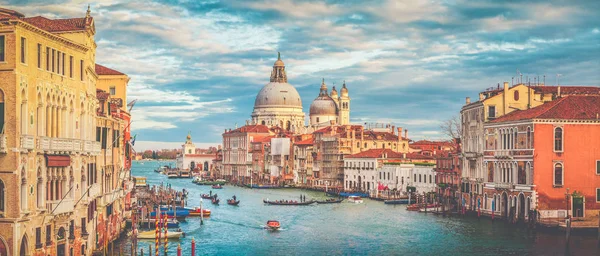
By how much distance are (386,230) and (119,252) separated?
13.2m

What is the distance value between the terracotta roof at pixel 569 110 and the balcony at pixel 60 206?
60.6ft

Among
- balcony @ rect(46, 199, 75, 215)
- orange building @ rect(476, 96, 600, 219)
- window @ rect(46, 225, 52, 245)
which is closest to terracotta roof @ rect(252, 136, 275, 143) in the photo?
orange building @ rect(476, 96, 600, 219)

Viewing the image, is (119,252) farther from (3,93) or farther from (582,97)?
(582,97)

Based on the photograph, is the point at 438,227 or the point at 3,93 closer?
the point at 3,93

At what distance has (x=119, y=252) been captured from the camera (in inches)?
869

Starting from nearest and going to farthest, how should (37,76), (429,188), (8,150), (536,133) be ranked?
(8,150), (37,76), (536,133), (429,188)

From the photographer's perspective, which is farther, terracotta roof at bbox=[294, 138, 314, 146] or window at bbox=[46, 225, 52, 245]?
terracotta roof at bbox=[294, 138, 314, 146]

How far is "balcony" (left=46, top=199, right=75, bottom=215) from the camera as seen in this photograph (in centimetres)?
1605

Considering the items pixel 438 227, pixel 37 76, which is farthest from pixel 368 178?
pixel 37 76

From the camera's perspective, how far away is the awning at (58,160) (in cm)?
1564

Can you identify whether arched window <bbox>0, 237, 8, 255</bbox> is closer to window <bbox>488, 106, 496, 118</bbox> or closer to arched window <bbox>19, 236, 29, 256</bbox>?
Answer: arched window <bbox>19, 236, 29, 256</bbox>

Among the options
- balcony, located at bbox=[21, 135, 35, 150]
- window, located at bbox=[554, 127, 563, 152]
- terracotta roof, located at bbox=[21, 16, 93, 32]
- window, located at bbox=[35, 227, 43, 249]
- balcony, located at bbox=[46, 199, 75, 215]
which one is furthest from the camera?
window, located at bbox=[554, 127, 563, 152]

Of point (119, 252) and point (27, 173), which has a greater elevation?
point (27, 173)

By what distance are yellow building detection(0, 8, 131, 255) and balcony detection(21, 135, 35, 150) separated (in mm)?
12
